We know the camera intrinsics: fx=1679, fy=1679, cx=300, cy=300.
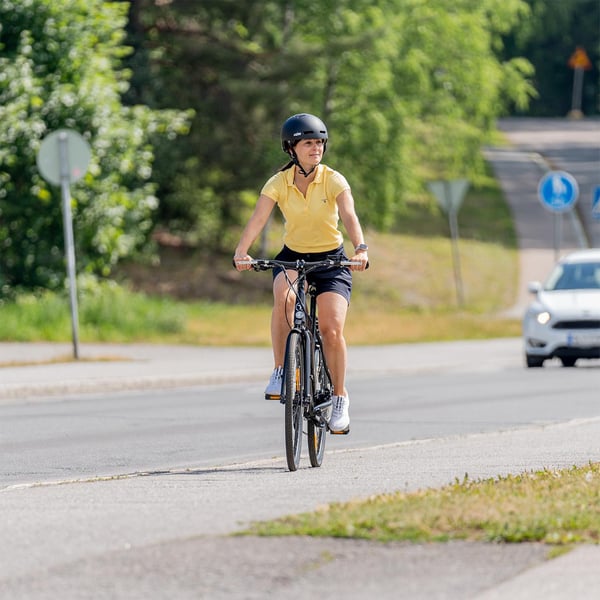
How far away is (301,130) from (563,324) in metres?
13.6

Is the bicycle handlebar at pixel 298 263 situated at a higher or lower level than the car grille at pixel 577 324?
higher

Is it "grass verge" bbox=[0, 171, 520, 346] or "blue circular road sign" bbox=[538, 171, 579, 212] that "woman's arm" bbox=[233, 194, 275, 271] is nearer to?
"grass verge" bbox=[0, 171, 520, 346]

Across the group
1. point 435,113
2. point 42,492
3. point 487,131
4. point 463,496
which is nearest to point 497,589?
point 463,496

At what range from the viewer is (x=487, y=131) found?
5016cm

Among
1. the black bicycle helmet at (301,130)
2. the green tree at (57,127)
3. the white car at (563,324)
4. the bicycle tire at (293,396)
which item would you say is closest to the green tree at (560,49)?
the green tree at (57,127)

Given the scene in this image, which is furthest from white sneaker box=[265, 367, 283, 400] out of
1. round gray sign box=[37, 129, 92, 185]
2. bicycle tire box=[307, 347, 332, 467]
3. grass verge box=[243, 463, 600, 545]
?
round gray sign box=[37, 129, 92, 185]

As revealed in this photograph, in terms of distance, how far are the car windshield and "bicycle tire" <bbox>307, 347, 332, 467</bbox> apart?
1416 centimetres

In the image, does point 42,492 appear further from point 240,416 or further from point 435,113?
point 435,113

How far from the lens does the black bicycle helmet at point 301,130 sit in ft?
32.5

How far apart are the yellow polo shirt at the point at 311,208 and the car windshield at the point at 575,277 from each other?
1440 centimetres

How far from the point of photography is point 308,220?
1005 centimetres

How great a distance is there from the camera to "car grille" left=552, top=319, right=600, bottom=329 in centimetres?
2288

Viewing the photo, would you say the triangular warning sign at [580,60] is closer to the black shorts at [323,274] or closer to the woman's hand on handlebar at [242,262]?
the black shorts at [323,274]

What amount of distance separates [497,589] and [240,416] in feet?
32.6
